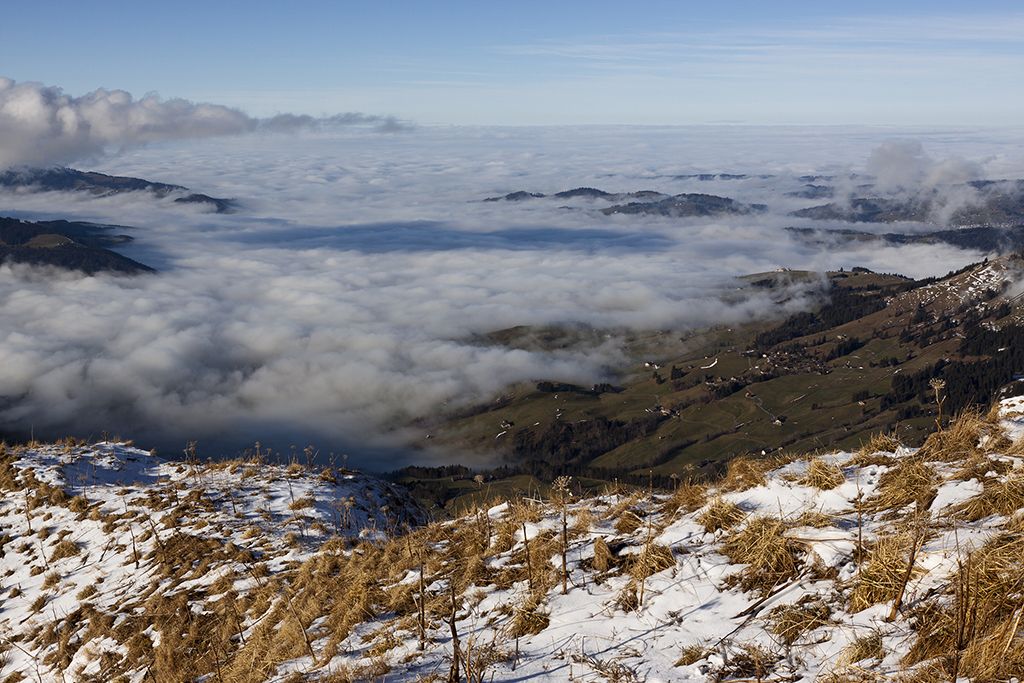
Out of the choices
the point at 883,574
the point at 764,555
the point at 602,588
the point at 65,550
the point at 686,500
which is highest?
the point at 883,574

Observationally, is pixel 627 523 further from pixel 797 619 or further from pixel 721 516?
pixel 797 619

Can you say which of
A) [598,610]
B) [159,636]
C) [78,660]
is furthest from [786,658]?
[78,660]

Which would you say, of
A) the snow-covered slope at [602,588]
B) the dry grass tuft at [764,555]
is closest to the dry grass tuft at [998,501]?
the snow-covered slope at [602,588]

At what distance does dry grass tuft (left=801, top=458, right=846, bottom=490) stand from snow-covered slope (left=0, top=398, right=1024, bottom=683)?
4 centimetres

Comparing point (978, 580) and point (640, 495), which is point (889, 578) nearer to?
point (978, 580)

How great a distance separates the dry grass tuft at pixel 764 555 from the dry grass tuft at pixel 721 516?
598 mm

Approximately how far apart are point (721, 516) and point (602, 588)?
2.07 metres

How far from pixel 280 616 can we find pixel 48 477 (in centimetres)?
1413

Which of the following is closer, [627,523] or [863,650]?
[863,650]

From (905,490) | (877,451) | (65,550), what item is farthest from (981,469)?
(65,550)

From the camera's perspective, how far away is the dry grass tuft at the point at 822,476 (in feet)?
29.0

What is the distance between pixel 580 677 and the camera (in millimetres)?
5930

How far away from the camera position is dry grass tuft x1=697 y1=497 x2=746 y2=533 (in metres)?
8.31

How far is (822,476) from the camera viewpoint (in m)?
8.95
